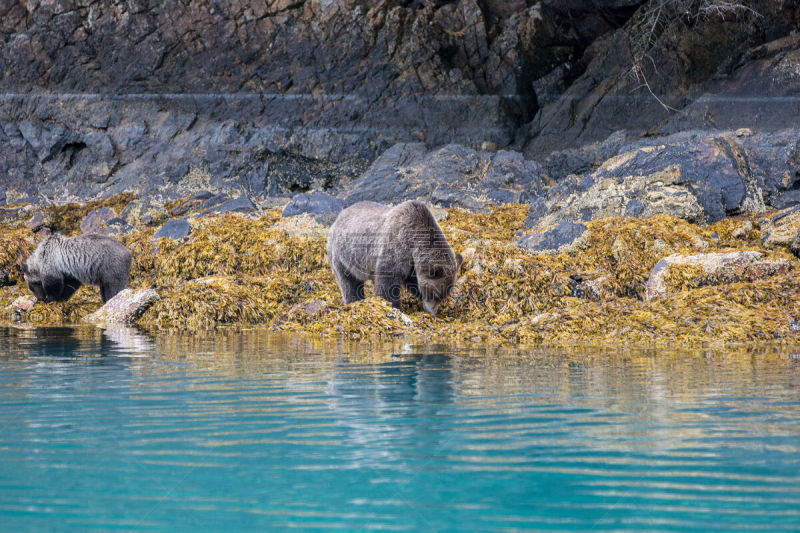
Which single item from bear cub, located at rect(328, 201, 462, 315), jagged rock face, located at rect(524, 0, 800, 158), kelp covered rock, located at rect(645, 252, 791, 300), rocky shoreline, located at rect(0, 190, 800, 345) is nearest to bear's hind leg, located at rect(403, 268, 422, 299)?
bear cub, located at rect(328, 201, 462, 315)

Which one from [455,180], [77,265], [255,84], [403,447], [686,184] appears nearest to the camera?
[403,447]

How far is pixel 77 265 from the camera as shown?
486 inches

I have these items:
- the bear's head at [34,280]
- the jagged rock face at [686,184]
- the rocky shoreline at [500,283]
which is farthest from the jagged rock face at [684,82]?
the bear's head at [34,280]

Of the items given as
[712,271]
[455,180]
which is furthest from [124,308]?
[712,271]

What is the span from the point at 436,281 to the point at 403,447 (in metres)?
6.35

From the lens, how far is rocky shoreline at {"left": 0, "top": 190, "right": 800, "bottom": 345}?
8.80 m

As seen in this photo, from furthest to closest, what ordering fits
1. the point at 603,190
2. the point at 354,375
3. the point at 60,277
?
the point at 603,190 < the point at 60,277 < the point at 354,375

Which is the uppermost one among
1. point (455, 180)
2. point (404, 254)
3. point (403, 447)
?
point (455, 180)

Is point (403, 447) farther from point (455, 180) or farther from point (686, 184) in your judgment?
point (455, 180)

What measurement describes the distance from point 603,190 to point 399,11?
7.58 meters

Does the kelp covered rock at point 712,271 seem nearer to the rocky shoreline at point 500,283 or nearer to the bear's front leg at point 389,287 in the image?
the rocky shoreline at point 500,283

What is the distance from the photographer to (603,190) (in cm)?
1341

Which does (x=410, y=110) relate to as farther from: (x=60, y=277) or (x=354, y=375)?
(x=354, y=375)

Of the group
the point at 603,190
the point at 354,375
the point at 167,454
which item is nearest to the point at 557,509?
the point at 167,454
